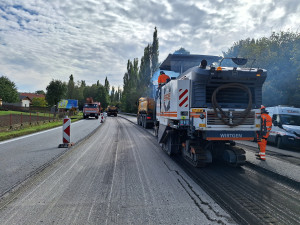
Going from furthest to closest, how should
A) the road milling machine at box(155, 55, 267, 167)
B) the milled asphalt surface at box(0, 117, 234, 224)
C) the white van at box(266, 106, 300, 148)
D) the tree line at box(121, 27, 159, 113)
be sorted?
1. the tree line at box(121, 27, 159, 113)
2. the white van at box(266, 106, 300, 148)
3. the road milling machine at box(155, 55, 267, 167)
4. the milled asphalt surface at box(0, 117, 234, 224)

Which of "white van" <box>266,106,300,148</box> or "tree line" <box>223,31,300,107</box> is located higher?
"tree line" <box>223,31,300,107</box>

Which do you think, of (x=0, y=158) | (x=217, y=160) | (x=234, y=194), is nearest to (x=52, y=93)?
(x=0, y=158)

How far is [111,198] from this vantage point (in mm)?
4012

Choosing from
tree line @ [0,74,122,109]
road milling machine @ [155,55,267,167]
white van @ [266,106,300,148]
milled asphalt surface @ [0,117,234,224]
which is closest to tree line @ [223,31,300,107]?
white van @ [266,106,300,148]

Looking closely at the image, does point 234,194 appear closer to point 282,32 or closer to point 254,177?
point 254,177

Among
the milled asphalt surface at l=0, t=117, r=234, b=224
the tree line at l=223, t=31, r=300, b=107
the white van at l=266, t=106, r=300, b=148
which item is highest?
the tree line at l=223, t=31, r=300, b=107

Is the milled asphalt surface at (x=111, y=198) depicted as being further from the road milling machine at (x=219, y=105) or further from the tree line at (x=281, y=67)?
the tree line at (x=281, y=67)

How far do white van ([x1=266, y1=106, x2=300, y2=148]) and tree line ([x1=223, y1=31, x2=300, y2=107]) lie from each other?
3.87 metres

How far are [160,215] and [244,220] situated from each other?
128cm

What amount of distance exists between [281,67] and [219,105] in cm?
1309

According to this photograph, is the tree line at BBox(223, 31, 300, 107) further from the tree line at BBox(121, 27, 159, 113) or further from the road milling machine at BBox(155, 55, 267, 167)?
the tree line at BBox(121, 27, 159, 113)

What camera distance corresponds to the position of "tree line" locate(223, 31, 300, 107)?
48.6 ft

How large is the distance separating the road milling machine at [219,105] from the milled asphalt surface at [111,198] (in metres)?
1.31

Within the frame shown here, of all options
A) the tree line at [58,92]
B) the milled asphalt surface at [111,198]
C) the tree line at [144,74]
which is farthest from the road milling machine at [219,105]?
the tree line at [144,74]
